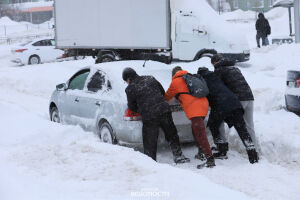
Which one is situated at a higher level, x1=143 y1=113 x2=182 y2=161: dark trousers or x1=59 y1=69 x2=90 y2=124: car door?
x1=59 y1=69 x2=90 y2=124: car door

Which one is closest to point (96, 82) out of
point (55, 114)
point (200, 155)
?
point (55, 114)

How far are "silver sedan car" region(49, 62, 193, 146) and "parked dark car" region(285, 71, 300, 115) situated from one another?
223 centimetres

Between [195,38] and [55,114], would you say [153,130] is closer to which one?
[55,114]

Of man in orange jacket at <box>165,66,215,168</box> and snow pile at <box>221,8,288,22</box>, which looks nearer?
man in orange jacket at <box>165,66,215,168</box>

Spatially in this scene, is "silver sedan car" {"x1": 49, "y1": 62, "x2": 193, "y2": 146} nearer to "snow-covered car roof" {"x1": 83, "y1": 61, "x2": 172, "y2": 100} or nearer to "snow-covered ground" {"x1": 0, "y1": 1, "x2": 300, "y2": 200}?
"snow-covered car roof" {"x1": 83, "y1": 61, "x2": 172, "y2": 100}

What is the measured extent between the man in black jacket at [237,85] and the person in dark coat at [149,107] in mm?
1038

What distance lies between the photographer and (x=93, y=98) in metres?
8.59

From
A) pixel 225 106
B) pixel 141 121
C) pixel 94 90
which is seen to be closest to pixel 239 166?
pixel 225 106

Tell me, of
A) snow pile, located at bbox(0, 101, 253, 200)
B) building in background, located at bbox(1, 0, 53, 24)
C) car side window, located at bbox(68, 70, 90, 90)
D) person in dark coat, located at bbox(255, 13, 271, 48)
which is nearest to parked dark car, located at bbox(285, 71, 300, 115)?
snow pile, located at bbox(0, 101, 253, 200)

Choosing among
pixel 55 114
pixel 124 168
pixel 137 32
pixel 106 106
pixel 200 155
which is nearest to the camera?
pixel 124 168

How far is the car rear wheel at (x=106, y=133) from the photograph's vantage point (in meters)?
8.01

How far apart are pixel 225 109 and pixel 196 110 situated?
449 mm

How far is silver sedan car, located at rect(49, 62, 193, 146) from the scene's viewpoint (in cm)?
769

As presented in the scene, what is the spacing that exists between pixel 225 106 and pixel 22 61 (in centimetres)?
2027
